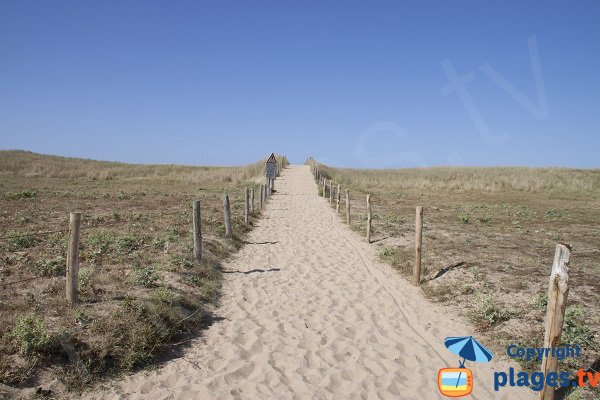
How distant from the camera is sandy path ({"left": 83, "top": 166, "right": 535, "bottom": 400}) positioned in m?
4.48

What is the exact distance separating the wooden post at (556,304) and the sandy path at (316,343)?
1.82 feet

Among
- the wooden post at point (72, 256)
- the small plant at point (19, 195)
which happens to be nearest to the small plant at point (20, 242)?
the wooden post at point (72, 256)

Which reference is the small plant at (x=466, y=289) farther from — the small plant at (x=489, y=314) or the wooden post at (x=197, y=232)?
the wooden post at (x=197, y=232)

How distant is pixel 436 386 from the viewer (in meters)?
4.70

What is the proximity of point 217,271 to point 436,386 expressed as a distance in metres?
5.51

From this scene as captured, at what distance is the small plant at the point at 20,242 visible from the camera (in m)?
8.74

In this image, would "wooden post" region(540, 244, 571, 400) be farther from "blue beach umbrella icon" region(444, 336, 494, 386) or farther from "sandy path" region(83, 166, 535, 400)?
"blue beach umbrella icon" region(444, 336, 494, 386)

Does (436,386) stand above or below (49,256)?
below

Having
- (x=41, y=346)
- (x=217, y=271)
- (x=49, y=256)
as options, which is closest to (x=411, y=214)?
(x=217, y=271)

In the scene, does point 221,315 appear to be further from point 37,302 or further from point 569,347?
point 569,347

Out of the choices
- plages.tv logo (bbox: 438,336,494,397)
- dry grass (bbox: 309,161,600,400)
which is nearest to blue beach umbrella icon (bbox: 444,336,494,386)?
plages.tv logo (bbox: 438,336,494,397)

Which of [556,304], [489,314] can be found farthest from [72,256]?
[489,314]

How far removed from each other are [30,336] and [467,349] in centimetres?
576

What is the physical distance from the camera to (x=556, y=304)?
412 centimetres
